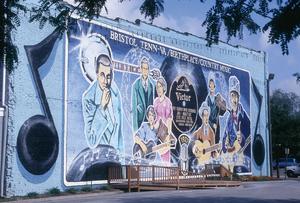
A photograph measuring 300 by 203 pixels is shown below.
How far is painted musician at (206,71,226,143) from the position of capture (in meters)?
35.5

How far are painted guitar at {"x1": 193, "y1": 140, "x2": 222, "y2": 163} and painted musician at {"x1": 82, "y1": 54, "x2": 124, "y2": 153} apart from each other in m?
7.31

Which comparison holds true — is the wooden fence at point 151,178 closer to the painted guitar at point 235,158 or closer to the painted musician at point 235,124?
the painted guitar at point 235,158

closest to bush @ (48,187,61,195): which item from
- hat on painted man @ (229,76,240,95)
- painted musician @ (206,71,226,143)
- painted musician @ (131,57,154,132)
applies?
painted musician @ (131,57,154,132)

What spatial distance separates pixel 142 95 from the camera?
29.3 m

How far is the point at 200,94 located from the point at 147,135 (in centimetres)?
651

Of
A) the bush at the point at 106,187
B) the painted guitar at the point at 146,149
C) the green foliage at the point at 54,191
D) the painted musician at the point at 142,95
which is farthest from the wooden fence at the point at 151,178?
the green foliage at the point at 54,191

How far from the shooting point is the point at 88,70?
25984mm

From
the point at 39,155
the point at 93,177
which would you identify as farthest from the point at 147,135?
the point at 39,155

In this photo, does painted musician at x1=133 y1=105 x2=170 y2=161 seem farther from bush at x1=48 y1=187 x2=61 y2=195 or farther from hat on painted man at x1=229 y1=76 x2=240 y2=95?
hat on painted man at x1=229 y1=76 x2=240 y2=95

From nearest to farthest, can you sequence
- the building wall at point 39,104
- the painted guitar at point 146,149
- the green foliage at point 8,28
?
the green foliage at point 8,28 → the building wall at point 39,104 → the painted guitar at point 146,149

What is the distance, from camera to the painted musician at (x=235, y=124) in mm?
37125

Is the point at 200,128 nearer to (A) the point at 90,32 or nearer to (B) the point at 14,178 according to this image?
(A) the point at 90,32

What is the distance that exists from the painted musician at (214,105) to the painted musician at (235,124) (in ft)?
3.62

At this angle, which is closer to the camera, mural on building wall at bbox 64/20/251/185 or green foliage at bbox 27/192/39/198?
green foliage at bbox 27/192/39/198
